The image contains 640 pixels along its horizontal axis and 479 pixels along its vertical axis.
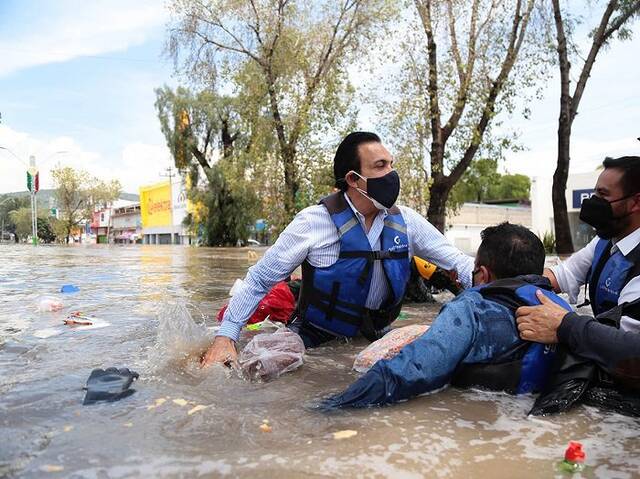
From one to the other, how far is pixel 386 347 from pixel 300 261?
0.67 meters

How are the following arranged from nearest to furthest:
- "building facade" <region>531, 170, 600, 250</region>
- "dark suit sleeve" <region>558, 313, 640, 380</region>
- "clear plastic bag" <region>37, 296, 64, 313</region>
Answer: "dark suit sleeve" <region>558, 313, 640, 380</region> → "clear plastic bag" <region>37, 296, 64, 313</region> → "building facade" <region>531, 170, 600, 250</region>

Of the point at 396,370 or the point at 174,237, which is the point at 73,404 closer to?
the point at 396,370

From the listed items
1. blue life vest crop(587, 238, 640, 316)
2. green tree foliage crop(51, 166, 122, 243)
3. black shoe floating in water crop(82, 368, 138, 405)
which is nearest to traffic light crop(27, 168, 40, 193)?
green tree foliage crop(51, 166, 122, 243)

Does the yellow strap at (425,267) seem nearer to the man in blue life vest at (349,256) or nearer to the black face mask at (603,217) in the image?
the man in blue life vest at (349,256)

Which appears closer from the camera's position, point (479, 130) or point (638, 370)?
point (638, 370)

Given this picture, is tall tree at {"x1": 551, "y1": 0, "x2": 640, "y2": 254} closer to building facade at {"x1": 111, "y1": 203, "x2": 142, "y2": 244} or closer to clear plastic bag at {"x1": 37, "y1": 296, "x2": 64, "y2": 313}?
clear plastic bag at {"x1": 37, "y1": 296, "x2": 64, "y2": 313}

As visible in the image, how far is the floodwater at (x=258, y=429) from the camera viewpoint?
1.88 m

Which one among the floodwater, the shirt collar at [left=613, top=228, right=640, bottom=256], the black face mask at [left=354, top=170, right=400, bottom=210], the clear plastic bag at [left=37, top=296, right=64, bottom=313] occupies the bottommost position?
the floodwater

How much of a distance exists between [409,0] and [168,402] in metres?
15.3

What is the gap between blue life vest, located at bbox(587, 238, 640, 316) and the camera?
9.46ft

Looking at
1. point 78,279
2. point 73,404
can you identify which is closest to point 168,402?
point 73,404

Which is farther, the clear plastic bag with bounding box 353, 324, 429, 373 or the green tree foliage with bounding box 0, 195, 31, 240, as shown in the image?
the green tree foliage with bounding box 0, 195, 31, 240

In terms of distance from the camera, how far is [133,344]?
4027 mm

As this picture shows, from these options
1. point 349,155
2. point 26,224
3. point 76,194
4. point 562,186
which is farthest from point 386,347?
point 26,224
